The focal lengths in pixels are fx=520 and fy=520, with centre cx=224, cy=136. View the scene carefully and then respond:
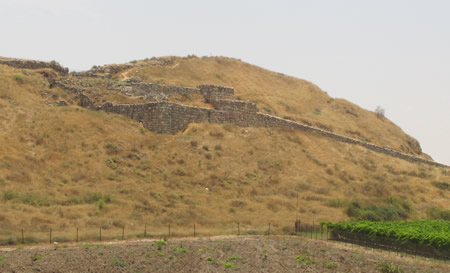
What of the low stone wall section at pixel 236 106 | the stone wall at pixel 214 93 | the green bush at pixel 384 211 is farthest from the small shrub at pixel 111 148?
the green bush at pixel 384 211

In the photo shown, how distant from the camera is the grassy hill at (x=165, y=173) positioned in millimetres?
23844

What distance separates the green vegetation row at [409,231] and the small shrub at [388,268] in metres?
4.25

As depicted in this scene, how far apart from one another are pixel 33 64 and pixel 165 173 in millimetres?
15944

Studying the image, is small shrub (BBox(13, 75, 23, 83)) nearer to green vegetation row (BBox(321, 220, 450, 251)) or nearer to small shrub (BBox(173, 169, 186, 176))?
small shrub (BBox(173, 169, 186, 176))

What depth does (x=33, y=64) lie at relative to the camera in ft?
125

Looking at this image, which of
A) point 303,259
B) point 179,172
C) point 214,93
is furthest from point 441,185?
point 303,259

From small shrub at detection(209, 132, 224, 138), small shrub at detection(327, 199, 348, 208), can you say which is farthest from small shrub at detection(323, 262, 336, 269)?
small shrub at detection(209, 132, 224, 138)

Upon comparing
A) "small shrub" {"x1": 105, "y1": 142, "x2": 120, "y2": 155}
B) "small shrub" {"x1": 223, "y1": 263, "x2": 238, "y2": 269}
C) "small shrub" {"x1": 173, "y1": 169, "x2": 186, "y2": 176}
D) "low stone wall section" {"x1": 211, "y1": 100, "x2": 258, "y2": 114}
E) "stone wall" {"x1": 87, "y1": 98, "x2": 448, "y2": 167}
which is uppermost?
"low stone wall section" {"x1": 211, "y1": 100, "x2": 258, "y2": 114}

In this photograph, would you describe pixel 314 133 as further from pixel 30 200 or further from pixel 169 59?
pixel 30 200

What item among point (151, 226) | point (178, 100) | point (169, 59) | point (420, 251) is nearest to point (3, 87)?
point (178, 100)

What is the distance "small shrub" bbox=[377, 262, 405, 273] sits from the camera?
1755 centimetres

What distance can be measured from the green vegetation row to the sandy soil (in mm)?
1110

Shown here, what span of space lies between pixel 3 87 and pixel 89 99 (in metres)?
5.40

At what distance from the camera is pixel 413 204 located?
33000 mm
